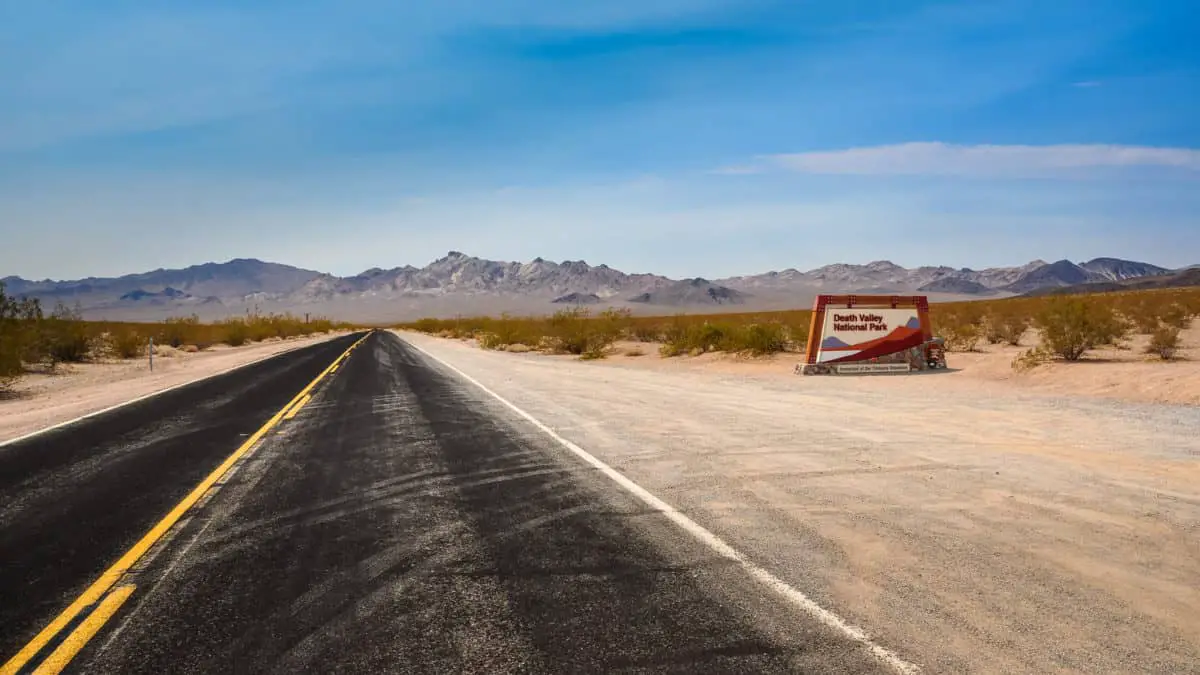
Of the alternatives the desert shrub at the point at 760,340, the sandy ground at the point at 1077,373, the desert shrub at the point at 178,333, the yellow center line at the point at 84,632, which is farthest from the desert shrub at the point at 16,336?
the desert shrub at the point at 178,333

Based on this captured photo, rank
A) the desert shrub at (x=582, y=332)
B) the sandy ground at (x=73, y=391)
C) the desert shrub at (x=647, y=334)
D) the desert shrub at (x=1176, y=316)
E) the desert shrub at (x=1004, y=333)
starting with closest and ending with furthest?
the sandy ground at (x=73, y=391), the desert shrub at (x=1176, y=316), the desert shrub at (x=1004, y=333), the desert shrub at (x=582, y=332), the desert shrub at (x=647, y=334)

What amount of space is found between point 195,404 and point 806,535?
14.9m

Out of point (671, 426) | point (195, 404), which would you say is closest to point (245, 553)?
point (671, 426)

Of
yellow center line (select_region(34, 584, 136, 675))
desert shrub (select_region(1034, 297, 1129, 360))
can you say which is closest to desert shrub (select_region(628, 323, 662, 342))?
desert shrub (select_region(1034, 297, 1129, 360))

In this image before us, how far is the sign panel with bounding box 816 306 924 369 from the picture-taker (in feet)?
70.7

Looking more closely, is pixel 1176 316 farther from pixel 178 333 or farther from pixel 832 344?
pixel 178 333

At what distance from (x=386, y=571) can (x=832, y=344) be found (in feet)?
59.9

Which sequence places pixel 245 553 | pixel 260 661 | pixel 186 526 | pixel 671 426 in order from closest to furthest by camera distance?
1. pixel 260 661
2. pixel 245 553
3. pixel 186 526
4. pixel 671 426

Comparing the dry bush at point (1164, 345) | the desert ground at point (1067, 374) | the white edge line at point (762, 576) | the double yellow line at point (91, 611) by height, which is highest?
Answer: the dry bush at point (1164, 345)

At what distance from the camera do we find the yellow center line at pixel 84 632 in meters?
3.86

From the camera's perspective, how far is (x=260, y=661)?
3.87 meters

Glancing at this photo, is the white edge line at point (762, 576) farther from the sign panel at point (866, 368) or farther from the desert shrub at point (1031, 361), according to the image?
the desert shrub at point (1031, 361)

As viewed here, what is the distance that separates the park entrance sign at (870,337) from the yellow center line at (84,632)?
18.9 meters

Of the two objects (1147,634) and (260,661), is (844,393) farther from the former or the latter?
(260,661)
